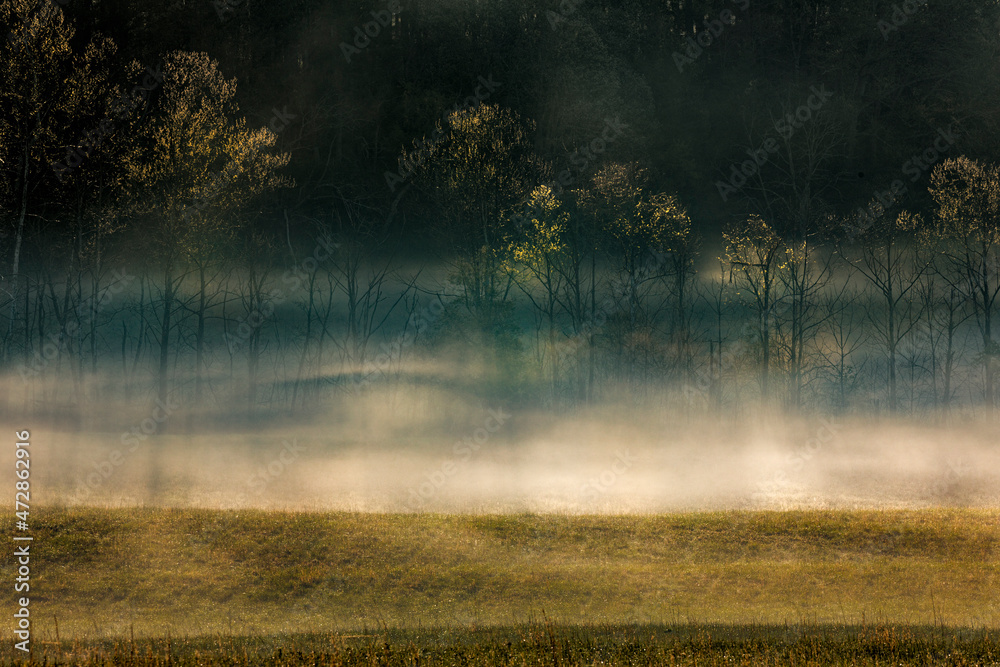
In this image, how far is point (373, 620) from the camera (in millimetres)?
20922

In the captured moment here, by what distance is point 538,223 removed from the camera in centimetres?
5266

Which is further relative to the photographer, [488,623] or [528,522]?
[528,522]

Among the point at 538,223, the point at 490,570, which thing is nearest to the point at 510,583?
the point at 490,570

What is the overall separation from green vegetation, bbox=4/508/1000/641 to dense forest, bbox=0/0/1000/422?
2340 centimetres

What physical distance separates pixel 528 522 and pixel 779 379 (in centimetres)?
3404

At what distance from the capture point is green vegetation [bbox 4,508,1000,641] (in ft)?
68.8

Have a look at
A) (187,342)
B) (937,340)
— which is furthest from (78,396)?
(937,340)

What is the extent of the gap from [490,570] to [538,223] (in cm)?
3143

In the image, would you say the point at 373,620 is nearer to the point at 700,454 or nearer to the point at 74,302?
the point at 700,454

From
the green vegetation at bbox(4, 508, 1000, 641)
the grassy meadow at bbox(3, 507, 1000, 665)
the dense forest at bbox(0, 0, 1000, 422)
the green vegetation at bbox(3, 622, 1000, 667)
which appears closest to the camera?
the green vegetation at bbox(3, 622, 1000, 667)

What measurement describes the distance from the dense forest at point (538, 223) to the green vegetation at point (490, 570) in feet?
76.8

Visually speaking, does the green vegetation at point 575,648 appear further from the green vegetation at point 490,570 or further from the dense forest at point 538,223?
the dense forest at point 538,223

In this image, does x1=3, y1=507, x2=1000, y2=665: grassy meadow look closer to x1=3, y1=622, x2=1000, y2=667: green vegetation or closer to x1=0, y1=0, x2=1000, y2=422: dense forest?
x1=3, y1=622, x2=1000, y2=667: green vegetation

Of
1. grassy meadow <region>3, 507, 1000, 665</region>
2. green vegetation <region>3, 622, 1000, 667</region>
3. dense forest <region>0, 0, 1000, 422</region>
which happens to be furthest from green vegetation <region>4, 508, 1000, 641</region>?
dense forest <region>0, 0, 1000, 422</region>
